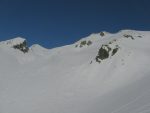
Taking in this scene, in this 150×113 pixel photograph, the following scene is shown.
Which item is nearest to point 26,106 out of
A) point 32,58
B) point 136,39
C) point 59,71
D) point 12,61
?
point 59,71

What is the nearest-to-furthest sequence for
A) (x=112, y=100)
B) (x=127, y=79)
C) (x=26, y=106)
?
(x=112, y=100), (x=26, y=106), (x=127, y=79)

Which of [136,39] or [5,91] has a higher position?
[136,39]

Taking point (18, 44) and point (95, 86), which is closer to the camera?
point (95, 86)

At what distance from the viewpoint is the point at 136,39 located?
43.6 meters

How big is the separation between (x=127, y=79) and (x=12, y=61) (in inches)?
1448

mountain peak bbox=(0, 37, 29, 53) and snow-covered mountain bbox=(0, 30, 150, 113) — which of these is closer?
snow-covered mountain bbox=(0, 30, 150, 113)

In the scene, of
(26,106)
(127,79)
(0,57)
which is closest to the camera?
(26,106)

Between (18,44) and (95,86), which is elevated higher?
(18,44)

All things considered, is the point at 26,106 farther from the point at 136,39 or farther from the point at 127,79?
the point at 136,39

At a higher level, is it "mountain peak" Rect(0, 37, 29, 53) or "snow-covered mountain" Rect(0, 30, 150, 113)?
"mountain peak" Rect(0, 37, 29, 53)

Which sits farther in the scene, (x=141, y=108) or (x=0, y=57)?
(x=0, y=57)

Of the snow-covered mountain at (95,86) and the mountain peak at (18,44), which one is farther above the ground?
the mountain peak at (18,44)

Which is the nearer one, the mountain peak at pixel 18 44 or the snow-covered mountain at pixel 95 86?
the snow-covered mountain at pixel 95 86

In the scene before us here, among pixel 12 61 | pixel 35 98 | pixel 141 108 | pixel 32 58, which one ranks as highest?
pixel 32 58
